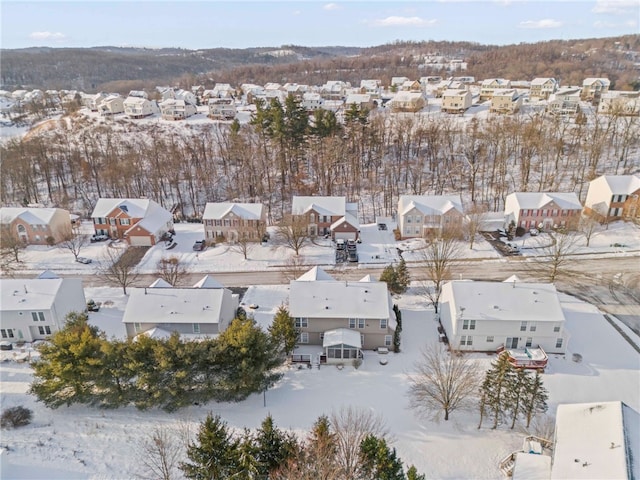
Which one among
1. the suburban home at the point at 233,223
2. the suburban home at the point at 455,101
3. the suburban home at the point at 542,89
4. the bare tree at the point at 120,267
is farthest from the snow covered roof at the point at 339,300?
the suburban home at the point at 542,89

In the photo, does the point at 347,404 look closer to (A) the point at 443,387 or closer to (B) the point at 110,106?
(A) the point at 443,387

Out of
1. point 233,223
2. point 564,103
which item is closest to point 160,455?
point 233,223

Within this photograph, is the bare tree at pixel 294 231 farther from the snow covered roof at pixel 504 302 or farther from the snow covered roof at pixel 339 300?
the snow covered roof at pixel 504 302

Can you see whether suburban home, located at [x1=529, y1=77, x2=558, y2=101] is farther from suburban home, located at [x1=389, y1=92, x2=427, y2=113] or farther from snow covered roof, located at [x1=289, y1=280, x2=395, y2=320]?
snow covered roof, located at [x1=289, y1=280, x2=395, y2=320]

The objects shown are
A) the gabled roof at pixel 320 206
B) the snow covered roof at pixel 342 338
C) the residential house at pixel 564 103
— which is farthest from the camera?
the residential house at pixel 564 103

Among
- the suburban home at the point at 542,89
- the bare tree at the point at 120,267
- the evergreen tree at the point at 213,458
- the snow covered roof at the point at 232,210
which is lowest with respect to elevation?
the bare tree at the point at 120,267

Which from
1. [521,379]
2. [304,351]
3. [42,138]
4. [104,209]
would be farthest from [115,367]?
[42,138]
